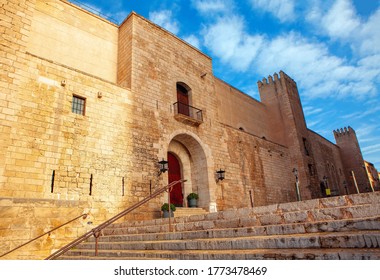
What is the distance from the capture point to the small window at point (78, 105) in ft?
28.4

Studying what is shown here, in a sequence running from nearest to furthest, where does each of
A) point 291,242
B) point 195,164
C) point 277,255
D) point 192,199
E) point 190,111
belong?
1. point 277,255
2. point 291,242
3. point 192,199
4. point 195,164
5. point 190,111

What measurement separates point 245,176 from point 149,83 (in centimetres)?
735

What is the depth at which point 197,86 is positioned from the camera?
14000mm

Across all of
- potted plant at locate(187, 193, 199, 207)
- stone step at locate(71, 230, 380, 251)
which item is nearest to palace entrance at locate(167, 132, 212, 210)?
potted plant at locate(187, 193, 199, 207)

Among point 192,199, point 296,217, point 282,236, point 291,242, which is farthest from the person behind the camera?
point 192,199

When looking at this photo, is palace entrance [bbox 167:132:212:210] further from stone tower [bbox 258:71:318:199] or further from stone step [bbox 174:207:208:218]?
stone tower [bbox 258:71:318:199]

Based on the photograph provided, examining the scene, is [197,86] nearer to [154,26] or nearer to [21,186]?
[154,26]

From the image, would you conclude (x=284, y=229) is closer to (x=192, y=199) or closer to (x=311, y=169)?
(x=192, y=199)

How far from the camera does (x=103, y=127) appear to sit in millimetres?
9062

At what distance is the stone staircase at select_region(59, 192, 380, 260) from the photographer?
2799mm

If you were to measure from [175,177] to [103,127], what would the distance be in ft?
15.1

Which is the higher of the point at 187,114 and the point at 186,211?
the point at 187,114

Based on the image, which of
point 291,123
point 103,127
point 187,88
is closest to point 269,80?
point 291,123

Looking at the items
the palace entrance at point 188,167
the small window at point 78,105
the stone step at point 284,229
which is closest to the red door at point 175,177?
the palace entrance at point 188,167
